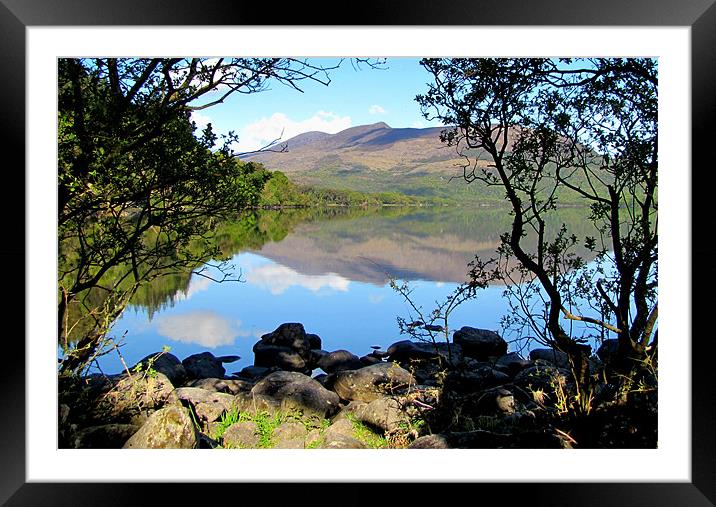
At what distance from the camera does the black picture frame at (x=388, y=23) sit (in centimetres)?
191

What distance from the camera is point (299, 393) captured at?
4.34m

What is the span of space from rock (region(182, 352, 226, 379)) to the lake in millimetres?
474

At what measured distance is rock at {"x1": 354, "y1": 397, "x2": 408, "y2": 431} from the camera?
12.5 ft

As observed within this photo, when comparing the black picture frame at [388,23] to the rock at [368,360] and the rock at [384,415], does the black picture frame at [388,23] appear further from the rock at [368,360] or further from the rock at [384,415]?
the rock at [368,360]

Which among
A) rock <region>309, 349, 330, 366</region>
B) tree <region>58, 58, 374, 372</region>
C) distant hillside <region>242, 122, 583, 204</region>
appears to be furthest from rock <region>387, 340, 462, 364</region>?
distant hillside <region>242, 122, 583, 204</region>

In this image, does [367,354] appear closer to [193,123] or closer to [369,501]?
[193,123]

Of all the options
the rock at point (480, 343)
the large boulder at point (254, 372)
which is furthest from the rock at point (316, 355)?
the rock at point (480, 343)

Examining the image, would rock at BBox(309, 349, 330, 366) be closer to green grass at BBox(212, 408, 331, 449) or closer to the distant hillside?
green grass at BBox(212, 408, 331, 449)

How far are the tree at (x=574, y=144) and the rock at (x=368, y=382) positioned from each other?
4.74 ft

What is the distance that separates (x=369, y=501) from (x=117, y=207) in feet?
8.93

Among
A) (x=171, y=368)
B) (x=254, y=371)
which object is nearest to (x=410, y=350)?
(x=254, y=371)
